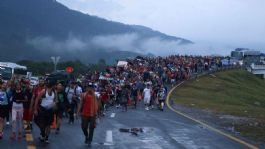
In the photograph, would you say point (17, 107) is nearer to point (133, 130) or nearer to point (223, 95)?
point (133, 130)

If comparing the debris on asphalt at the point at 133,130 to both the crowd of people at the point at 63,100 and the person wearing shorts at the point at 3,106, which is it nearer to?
the crowd of people at the point at 63,100

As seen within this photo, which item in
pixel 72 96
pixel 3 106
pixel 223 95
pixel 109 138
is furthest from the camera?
pixel 223 95

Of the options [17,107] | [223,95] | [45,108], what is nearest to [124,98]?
[17,107]

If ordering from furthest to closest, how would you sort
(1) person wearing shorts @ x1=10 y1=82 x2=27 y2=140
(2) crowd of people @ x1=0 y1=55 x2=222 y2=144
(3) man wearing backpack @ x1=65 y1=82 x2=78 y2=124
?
(3) man wearing backpack @ x1=65 y1=82 x2=78 y2=124
(1) person wearing shorts @ x1=10 y1=82 x2=27 y2=140
(2) crowd of people @ x1=0 y1=55 x2=222 y2=144

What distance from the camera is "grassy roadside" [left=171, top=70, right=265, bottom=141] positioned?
3669cm

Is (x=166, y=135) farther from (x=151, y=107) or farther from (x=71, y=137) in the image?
(x=151, y=107)

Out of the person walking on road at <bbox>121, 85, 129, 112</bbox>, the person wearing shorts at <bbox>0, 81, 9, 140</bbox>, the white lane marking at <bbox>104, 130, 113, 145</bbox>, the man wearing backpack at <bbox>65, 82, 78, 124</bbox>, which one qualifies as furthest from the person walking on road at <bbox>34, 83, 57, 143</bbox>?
the person walking on road at <bbox>121, 85, 129, 112</bbox>

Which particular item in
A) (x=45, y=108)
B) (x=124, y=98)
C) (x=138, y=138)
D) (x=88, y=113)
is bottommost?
(x=138, y=138)

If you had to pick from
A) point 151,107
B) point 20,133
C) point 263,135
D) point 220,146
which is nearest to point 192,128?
point 263,135

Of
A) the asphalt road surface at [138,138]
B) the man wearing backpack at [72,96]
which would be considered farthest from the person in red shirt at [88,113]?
the man wearing backpack at [72,96]

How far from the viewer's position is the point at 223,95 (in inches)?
2046

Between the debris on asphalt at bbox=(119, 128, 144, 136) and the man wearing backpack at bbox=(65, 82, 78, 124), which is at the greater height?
the man wearing backpack at bbox=(65, 82, 78, 124)

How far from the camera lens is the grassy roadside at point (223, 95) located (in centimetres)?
3669

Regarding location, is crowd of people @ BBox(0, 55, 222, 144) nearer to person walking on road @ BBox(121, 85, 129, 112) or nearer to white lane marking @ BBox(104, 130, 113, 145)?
person walking on road @ BBox(121, 85, 129, 112)
